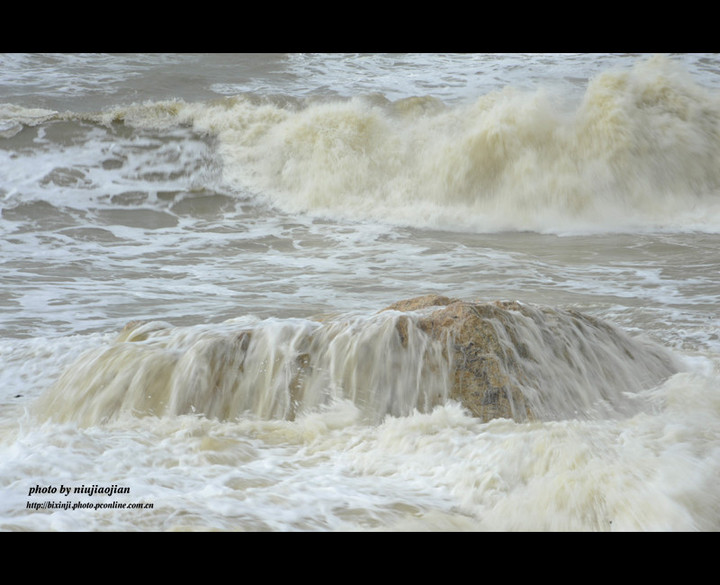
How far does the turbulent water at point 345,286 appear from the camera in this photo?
10.3ft

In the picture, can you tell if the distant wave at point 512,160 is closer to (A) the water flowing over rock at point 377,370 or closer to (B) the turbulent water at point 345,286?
(B) the turbulent water at point 345,286

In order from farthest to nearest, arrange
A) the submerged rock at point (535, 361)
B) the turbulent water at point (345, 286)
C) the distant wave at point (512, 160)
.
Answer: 1. the distant wave at point (512, 160)
2. the submerged rock at point (535, 361)
3. the turbulent water at point (345, 286)

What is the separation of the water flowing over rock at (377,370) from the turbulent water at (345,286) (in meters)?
0.02

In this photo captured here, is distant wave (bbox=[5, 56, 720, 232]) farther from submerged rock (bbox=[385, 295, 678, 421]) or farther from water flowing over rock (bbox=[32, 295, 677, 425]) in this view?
water flowing over rock (bbox=[32, 295, 677, 425])

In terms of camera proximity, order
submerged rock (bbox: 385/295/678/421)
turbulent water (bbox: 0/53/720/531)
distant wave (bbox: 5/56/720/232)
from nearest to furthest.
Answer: turbulent water (bbox: 0/53/720/531)
submerged rock (bbox: 385/295/678/421)
distant wave (bbox: 5/56/720/232)

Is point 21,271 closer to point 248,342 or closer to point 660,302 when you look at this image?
point 248,342

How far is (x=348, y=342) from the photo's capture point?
4270 mm

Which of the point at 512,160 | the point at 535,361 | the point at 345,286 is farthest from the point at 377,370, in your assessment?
the point at 512,160

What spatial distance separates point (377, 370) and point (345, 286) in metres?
3.34

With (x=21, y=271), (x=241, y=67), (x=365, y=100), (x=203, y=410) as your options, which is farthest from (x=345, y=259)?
(x=241, y=67)

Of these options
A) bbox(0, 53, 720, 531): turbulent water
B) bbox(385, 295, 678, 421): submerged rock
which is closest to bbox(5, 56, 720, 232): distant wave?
bbox(0, 53, 720, 531): turbulent water

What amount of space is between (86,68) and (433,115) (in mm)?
9102

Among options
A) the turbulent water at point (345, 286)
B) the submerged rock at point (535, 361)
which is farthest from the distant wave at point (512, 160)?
the submerged rock at point (535, 361)

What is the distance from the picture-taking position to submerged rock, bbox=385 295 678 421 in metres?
3.91
